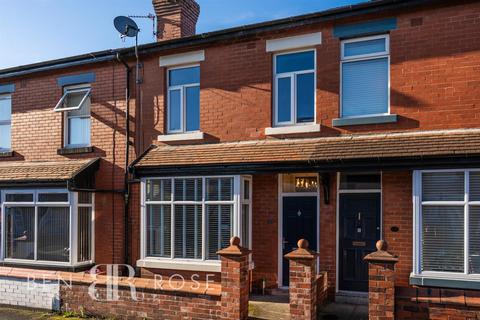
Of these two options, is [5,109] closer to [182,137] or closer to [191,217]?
[182,137]

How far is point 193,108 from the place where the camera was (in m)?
9.45

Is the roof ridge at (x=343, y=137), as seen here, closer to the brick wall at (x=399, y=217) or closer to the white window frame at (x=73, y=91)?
the brick wall at (x=399, y=217)

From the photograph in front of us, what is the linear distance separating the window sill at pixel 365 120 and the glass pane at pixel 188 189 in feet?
9.19

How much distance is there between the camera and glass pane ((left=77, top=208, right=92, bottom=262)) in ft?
31.9

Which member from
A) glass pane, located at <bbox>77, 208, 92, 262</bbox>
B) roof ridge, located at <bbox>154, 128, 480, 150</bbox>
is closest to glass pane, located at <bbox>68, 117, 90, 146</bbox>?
glass pane, located at <bbox>77, 208, 92, 262</bbox>

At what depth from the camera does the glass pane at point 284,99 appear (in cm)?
857

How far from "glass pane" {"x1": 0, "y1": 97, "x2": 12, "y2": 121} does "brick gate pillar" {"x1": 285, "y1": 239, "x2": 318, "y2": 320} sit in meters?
8.65

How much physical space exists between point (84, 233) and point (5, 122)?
3924mm

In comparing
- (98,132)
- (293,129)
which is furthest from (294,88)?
(98,132)

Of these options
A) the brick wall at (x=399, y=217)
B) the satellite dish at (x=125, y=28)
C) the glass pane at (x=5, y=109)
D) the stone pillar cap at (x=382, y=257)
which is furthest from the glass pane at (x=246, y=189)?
the glass pane at (x=5, y=109)

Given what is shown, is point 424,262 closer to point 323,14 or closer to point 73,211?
point 323,14

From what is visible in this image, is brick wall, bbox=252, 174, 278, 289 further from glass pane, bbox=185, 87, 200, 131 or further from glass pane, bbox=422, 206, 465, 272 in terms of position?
glass pane, bbox=422, 206, 465, 272

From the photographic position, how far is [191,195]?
8.63 metres

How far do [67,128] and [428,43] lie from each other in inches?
314
